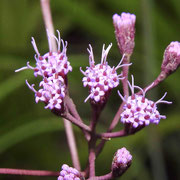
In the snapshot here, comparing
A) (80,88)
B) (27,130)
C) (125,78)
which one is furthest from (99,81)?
(80,88)

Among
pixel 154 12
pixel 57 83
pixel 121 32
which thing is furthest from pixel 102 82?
pixel 154 12

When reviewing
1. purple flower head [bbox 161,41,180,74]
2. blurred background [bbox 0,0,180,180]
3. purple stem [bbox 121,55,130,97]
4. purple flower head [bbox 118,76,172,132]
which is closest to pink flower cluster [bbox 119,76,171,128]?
purple flower head [bbox 118,76,172,132]

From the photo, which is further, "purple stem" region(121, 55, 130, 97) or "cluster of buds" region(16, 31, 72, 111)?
"purple stem" region(121, 55, 130, 97)

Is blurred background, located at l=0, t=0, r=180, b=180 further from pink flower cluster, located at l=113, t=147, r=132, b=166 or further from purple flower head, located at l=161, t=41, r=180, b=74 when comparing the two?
pink flower cluster, located at l=113, t=147, r=132, b=166

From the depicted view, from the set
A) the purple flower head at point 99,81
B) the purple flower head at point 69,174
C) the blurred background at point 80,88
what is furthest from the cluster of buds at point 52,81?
the blurred background at point 80,88

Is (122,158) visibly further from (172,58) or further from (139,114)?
(172,58)

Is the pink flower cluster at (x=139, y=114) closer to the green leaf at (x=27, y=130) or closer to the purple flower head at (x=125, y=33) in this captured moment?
the purple flower head at (x=125, y=33)

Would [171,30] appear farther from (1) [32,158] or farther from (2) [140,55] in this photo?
(1) [32,158]
